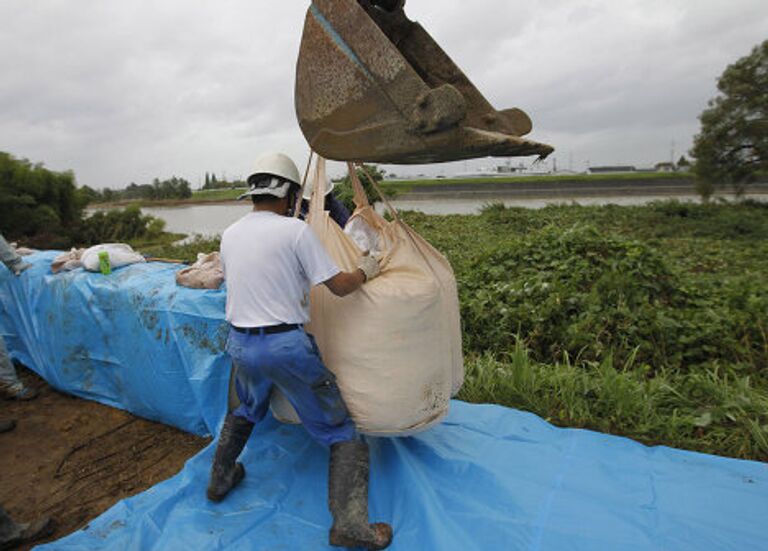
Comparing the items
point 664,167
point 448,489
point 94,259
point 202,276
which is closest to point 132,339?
point 202,276

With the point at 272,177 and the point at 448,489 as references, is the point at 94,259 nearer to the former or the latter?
the point at 272,177

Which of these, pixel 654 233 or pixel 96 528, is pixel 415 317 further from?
pixel 654 233

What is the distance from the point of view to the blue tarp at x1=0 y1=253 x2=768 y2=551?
1.95 meters

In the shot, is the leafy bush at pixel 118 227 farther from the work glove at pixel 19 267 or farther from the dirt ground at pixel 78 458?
the dirt ground at pixel 78 458

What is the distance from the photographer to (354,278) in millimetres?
2023

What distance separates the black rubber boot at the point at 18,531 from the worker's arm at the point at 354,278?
1.91 metres

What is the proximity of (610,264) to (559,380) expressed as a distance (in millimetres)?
2283

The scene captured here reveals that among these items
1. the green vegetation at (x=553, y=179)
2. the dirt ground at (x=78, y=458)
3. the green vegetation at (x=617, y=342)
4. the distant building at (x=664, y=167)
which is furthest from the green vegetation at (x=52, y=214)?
the distant building at (x=664, y=167)

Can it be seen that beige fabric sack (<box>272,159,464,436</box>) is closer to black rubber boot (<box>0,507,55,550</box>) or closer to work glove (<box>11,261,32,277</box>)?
black rubber boot (<box>0,507,55,550</box>)

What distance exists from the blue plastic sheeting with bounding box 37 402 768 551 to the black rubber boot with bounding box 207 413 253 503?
61 millimetres

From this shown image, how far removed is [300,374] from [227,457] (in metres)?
0.70

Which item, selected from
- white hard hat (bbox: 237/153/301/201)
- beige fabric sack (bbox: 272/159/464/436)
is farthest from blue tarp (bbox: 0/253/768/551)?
white hard hat (bbox: 237/153/301/201)

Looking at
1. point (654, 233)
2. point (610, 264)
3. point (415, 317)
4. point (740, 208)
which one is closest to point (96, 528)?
point (415, 317)

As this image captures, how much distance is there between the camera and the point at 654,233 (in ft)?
46.8
